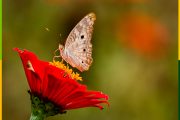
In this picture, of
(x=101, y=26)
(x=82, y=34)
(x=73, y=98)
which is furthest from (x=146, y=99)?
(x=73, y=98)

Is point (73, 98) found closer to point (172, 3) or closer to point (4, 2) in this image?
point (4, 2)

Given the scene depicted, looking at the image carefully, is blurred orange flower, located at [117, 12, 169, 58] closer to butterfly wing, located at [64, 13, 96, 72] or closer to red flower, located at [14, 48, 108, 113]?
butterfly wing, located at [64, 13, 96, 72]

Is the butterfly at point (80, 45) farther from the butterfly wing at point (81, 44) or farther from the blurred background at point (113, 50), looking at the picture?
the blurred background at point (113, 50)

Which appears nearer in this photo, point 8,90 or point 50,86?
point 50,86

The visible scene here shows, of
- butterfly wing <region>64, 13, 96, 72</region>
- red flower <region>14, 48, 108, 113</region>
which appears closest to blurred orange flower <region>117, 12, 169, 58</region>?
butterfly wing <region>64, 13, 96, 72</region>

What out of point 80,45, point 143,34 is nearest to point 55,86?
point 80,45

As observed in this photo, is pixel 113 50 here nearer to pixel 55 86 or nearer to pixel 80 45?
pixel 80 45
